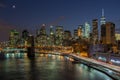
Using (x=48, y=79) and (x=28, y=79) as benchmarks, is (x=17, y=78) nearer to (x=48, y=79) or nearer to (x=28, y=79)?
(x=28, y=79)

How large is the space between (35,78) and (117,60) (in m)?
14.2

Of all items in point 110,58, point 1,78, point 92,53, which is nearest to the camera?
point 1,78

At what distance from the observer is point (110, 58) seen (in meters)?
52.8

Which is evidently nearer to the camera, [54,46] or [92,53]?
[92,53]

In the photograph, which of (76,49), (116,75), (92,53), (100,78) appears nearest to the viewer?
(116,75)

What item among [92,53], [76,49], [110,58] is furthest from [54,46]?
[110,58]

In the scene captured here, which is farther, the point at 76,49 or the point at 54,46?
the point at 54,46

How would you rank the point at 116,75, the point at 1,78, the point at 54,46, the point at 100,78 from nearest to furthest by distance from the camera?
the point at 116,75
the point at 100,78
the point at 1,78
the point at 54,46

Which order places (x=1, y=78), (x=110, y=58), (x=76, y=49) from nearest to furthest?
(x=1, y=78)
(x=110, y=58)
(x=76, y=49)

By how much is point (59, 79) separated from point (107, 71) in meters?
9.04

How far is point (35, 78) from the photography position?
4459 centimetres

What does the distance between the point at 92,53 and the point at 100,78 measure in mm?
34396

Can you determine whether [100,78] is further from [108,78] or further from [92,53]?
[92,53]

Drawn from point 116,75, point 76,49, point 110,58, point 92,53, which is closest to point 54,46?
point 76,49
